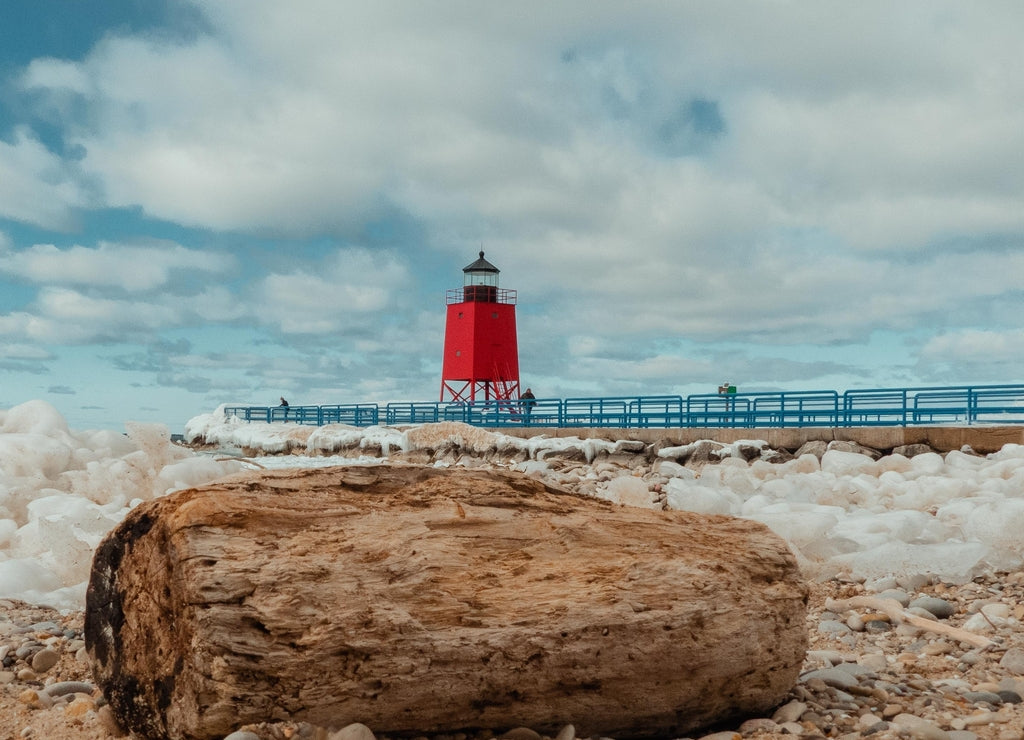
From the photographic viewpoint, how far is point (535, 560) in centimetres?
371

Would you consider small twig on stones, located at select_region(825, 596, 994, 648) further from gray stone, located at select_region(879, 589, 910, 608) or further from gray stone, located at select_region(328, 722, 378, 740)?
gray stone, located at select_region(328, 722, 378, 740)

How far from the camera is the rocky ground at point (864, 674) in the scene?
3.65 m

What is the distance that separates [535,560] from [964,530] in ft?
17.6

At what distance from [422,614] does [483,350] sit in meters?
31.0

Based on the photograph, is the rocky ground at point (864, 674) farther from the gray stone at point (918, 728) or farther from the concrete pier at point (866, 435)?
the concrete pier at point (866, 435)

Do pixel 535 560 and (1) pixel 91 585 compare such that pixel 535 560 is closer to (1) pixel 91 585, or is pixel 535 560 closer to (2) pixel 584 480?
(1) pixel 91 585

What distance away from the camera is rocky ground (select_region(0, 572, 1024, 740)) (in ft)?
12.0

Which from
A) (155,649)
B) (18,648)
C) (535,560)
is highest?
(535,560)

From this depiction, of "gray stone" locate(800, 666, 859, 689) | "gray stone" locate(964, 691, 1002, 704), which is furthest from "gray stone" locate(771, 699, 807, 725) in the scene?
"gray stone" locate(964, 691, 1002, 704)

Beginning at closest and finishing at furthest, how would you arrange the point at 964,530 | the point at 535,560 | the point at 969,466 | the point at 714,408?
the point at 535,560 → the point at 964,530 → the point at 969,466 → the point at 714,408

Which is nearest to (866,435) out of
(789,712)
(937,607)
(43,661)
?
(937,607)

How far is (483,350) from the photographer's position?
34.2 m

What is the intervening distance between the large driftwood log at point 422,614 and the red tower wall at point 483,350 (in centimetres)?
3003

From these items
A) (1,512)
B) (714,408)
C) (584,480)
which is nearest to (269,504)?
(1,512)
